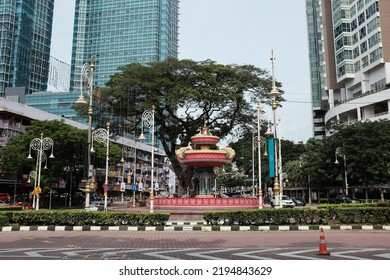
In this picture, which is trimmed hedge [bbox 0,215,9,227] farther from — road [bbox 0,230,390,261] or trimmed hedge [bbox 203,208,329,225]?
trimmed hedge [bbox 203,208,329,225]

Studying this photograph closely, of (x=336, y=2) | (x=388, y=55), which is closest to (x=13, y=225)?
(x=388, y=55)

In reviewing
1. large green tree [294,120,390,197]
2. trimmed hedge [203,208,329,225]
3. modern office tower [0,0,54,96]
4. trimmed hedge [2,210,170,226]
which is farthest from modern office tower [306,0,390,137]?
modern office tower [0,0,54,96]

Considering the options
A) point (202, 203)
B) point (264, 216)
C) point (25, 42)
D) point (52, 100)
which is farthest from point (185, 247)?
point (25, 42)

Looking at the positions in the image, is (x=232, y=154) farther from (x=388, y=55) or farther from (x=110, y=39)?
(x=110, y=39)

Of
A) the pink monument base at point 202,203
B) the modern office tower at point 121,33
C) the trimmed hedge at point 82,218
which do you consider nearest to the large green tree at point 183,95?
the pink monument base at point 202,203

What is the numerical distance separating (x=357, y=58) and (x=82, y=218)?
2532 inches

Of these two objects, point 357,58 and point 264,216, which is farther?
point 357,58

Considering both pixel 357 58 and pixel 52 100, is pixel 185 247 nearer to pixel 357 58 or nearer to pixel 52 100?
pixel 357 58

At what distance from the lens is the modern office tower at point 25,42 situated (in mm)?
106938

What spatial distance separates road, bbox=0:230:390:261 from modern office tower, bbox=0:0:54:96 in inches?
4197

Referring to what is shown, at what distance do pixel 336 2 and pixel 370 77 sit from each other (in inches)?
723

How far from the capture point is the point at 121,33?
138 meters

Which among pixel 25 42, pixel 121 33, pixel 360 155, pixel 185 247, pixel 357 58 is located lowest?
pixel 185 247

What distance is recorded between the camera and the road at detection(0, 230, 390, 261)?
10.1m
